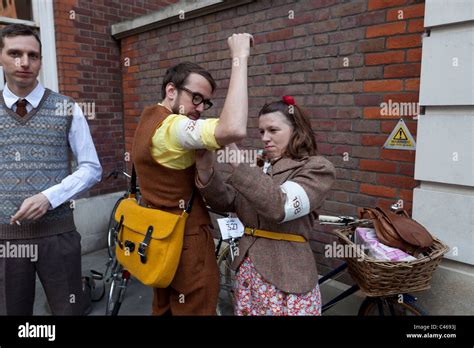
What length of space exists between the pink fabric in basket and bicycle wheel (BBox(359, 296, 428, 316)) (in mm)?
437

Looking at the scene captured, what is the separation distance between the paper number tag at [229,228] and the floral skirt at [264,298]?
105cm

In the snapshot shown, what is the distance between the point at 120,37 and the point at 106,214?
246cm

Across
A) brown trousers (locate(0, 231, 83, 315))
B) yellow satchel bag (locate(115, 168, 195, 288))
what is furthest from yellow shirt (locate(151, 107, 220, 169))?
brown trousers (locate(0, 231, 83, 315))

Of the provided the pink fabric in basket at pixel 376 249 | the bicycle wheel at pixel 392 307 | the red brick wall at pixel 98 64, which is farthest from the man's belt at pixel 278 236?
the red brick wall at pixel 98 64

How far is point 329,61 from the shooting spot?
3234 millimetres

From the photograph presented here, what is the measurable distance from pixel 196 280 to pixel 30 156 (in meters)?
1.12

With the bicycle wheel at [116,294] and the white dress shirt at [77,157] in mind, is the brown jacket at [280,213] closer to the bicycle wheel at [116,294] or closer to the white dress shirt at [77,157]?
the white dress shirt at [77,157]

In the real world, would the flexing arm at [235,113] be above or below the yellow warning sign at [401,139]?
above

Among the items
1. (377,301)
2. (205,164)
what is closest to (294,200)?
(205,164)

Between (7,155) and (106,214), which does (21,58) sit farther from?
(106,214)

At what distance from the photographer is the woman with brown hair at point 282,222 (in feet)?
5.45

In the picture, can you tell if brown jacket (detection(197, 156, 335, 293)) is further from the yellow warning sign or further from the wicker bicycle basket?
the yellow warning sign

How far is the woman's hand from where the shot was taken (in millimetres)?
1550
